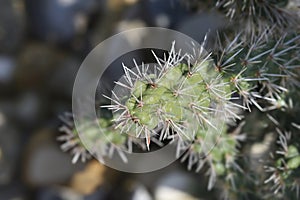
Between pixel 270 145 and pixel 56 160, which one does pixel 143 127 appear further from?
pixel 56 160

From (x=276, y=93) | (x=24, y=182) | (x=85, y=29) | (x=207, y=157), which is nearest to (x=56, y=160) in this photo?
(x=24, y=182)

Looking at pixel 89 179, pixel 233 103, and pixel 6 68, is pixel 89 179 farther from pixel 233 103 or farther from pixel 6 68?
pixel 233 103

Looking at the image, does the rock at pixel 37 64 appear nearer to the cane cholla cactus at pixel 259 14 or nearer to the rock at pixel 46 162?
the rock at pixel 46 162

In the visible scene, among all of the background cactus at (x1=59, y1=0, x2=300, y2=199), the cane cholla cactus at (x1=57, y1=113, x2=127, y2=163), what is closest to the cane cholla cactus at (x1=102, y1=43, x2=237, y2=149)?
the background cactus at (x1=59, y1=0, x2=300, y2=199)

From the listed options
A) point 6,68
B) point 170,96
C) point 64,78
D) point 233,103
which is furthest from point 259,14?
point 6,68

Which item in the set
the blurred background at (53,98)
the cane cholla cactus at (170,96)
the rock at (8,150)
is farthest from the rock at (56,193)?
the cane cholla cactus at (170,96)

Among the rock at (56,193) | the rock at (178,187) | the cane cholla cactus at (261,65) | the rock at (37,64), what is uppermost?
the cane cholla cactus at (261,65)
